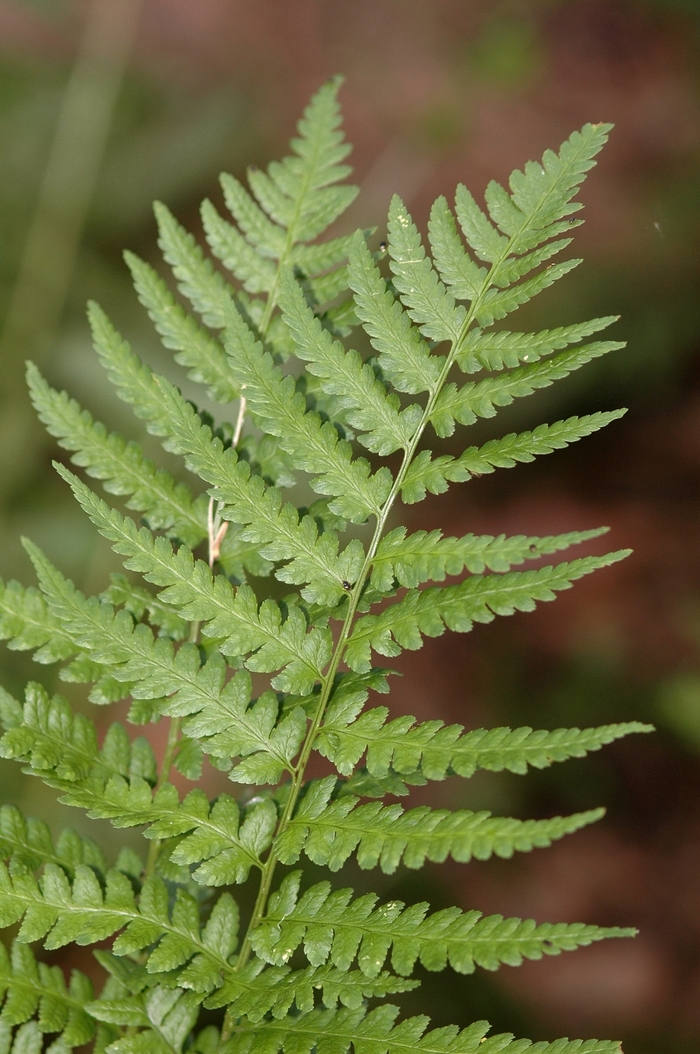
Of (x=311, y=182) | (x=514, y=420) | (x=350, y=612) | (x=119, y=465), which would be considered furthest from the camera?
(x=514, y=420)

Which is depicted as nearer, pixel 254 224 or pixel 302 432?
pixel 302 432

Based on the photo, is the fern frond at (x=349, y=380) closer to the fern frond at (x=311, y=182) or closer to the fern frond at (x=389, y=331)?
the fern frond at (x=389, y=331)

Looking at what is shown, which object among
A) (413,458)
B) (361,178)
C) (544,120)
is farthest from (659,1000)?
(544,120)

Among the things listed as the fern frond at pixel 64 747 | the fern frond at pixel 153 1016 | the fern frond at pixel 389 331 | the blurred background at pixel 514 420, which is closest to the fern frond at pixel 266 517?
the fern frond at pixel 389 331

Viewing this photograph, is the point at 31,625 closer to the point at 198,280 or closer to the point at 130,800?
the point at 130,800

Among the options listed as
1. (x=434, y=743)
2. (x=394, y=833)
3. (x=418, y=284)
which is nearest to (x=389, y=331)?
(x=418, y=284)

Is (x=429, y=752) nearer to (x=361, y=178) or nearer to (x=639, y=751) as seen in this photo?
(x=639, y=751)
